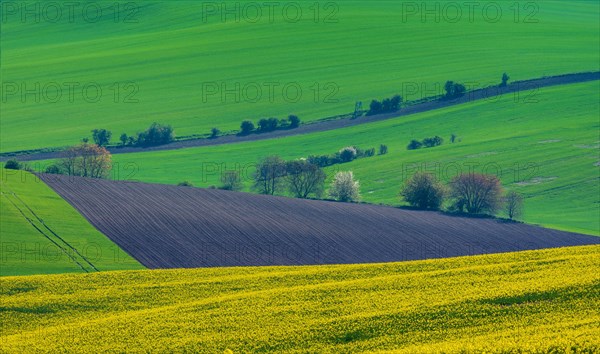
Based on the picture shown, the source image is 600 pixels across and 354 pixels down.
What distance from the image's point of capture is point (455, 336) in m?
32.0

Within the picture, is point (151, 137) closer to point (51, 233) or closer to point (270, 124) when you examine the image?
point (270, 124)

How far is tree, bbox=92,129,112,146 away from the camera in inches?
4176

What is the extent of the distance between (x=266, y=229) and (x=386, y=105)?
5800 centimetres

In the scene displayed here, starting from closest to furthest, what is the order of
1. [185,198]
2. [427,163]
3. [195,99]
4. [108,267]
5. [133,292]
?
[133,292], [108,267], [185,198], [427,163], [195,99]

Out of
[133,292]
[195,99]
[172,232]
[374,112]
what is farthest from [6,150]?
[133,292]

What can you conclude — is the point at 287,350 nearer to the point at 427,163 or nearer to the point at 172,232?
the point at 172,232

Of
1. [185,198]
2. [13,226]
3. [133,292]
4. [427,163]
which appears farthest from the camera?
[427,163]

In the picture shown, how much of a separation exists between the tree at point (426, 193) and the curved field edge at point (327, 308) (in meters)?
29.2

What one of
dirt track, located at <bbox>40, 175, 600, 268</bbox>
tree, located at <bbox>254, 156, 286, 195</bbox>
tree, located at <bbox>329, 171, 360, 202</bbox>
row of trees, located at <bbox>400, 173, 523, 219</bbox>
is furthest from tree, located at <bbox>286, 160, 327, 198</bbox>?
dirt track, located at <bbox>40, 175, 600, 268</bbox>

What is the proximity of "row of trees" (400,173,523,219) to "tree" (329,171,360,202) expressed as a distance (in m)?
4.84

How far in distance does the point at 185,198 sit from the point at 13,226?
12.4m

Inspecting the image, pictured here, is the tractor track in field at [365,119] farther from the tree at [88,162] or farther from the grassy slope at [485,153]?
the tree at [88,162]

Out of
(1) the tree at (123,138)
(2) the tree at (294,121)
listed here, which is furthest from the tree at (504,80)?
(1) the tree at (123,138)

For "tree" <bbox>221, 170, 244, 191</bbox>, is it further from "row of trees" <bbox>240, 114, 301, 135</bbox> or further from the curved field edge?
the curved field edge
